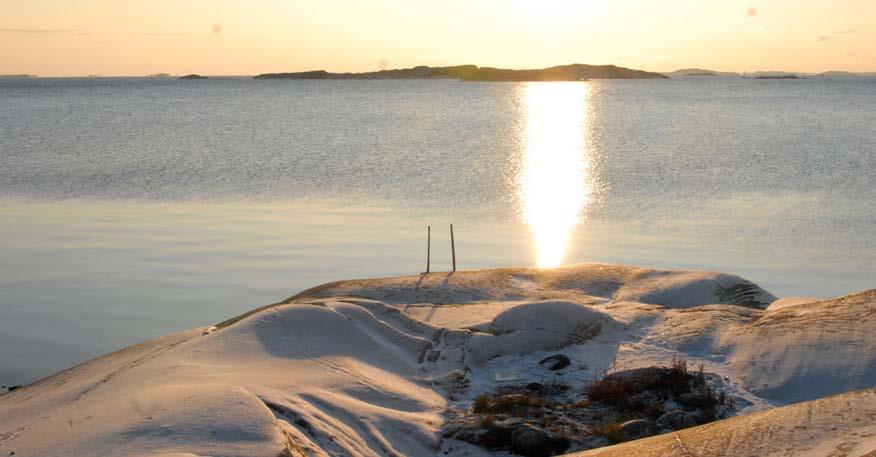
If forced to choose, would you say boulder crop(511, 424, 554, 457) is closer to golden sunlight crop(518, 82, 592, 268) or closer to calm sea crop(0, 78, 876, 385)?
calm sea crop(0, 78, 876, 385)

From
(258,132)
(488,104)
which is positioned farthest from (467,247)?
(488,104)

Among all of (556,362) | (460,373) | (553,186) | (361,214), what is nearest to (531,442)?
(460,373)

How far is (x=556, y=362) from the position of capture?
51.6 feet

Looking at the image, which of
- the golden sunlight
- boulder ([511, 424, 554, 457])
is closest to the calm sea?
the golden sunlight

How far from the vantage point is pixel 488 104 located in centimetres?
13588

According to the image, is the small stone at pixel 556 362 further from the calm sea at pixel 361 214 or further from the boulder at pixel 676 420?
the calm sea at pixel 361 214

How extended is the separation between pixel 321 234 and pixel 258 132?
48.4 metres

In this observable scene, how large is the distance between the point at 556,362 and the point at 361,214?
69.4 feet

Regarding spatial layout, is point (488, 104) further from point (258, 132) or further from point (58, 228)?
point (58, 228)

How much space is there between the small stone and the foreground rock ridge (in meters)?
0.03

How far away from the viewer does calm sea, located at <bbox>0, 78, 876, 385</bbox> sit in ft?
78.4

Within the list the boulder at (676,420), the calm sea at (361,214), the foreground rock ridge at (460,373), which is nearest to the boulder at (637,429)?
the foreground rock ridge at (460,373)

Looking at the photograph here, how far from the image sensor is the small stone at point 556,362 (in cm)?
1566

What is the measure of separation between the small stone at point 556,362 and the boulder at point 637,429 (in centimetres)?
291
